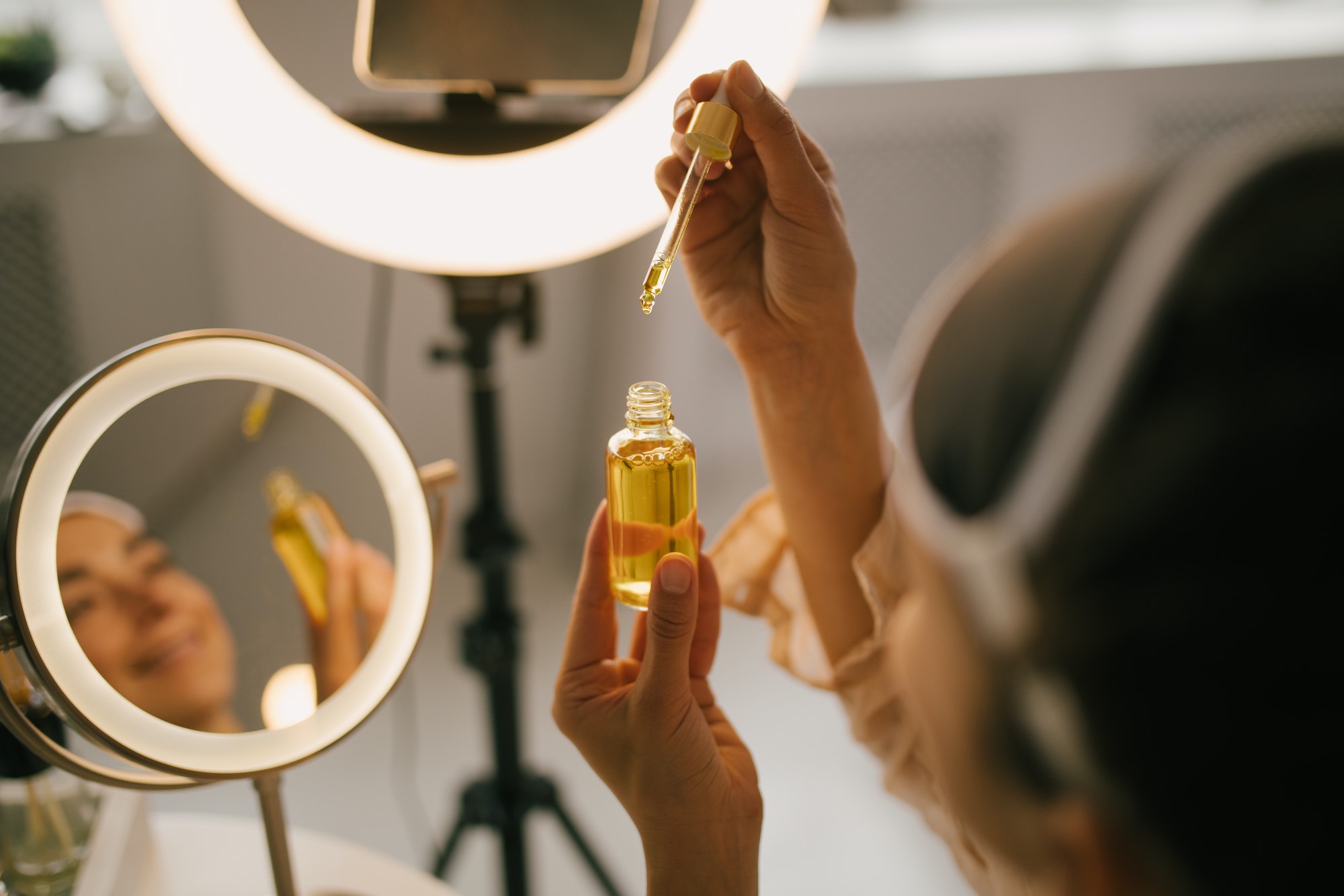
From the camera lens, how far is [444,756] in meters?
1.12

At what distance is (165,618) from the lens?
604 mm

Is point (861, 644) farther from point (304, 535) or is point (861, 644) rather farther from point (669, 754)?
point (304, 535)

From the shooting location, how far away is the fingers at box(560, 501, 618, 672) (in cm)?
49

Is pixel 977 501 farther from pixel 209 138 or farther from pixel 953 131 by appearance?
pixel 953 131

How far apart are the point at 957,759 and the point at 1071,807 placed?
6 centimetres

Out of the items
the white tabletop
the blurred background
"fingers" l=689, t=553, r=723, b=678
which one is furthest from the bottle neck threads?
the blurred background

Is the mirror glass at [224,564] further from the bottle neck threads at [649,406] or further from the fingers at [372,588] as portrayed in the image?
the bottle neck threads at [649,406]

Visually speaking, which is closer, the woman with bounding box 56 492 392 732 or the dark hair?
the dark hair

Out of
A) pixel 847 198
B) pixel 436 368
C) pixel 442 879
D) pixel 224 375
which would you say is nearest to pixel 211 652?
pixel 224 375

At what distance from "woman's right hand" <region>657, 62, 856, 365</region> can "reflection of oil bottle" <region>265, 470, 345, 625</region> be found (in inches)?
13.0

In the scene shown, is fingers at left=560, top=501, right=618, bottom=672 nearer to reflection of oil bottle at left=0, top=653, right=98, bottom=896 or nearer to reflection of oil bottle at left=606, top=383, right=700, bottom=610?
reflection of oil bottle at left=606, top=383, right=700, bottom=610

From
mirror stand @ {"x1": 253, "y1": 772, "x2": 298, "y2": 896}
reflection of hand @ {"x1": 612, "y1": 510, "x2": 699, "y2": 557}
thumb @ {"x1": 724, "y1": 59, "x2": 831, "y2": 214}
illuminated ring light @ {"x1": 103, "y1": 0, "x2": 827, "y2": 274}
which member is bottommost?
mirror stand @ {"x1": 253, "y1": 772, "x2": 298, "y2": 896}

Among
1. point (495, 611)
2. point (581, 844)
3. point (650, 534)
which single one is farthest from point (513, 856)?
point (650, 534)

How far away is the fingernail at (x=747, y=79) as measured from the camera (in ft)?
1.33
